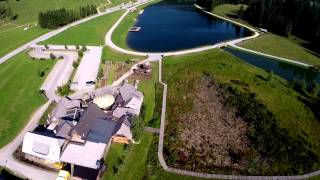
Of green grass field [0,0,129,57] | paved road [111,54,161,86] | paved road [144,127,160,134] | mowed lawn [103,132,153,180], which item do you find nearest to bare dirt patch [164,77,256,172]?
paved road [144,127,160,134]

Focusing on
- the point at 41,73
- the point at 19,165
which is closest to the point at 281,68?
the point at 41,73

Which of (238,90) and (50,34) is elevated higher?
(50,34)

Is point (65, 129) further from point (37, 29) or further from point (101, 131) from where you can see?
point (37, 29)

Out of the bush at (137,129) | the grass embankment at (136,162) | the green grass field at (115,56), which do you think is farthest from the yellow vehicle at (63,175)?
the green grass field at (115,56)

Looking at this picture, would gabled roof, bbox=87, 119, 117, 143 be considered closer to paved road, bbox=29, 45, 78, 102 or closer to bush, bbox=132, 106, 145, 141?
bush, bbox=132, 106, 145, 141

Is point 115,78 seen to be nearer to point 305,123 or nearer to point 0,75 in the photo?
point 0,75

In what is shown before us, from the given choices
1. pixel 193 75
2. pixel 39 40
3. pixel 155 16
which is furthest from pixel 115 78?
pixel 155 16

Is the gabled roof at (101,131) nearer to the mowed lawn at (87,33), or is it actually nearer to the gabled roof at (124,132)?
the gabled roof at (124,132)

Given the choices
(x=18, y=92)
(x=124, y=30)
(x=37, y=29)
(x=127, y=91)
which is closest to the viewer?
(x=127, y=91)
